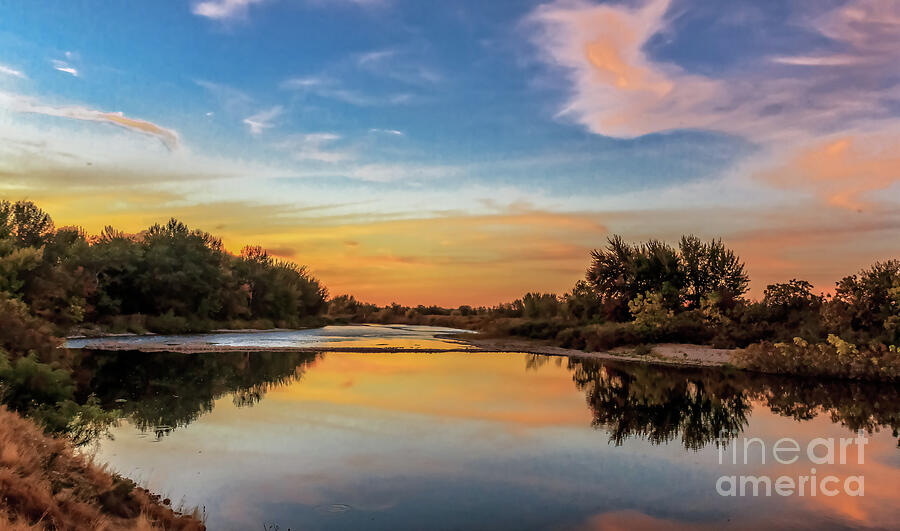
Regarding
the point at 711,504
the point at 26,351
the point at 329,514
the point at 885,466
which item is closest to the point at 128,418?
the point at 26,351

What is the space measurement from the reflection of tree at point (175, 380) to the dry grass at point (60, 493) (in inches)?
207

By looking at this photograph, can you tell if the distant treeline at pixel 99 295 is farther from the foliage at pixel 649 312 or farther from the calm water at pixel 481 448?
the foliage at pixel 649 312

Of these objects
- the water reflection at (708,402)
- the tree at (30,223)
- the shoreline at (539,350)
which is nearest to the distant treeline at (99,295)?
the tree at (30,223)

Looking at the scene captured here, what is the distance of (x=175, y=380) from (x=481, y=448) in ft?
50.0

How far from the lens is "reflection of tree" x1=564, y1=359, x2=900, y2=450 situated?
14.8 metres

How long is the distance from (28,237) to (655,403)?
191ft

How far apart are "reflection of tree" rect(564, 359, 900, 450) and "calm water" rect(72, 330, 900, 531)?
0.09 meters

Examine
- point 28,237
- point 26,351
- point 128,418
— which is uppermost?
point 28,237

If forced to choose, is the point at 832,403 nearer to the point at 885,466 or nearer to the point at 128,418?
the point at 885,466

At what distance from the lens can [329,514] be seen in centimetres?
834

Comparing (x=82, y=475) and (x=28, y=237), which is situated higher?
(x=28, y=237)

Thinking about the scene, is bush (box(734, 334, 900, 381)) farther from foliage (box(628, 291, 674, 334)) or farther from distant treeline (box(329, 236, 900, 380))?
foliage (box(628, 291, 674, 334))

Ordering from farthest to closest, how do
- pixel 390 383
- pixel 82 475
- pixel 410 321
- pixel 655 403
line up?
pixel 410 321 → pixel 390 383 → pixel 655 403 → pixel 82 475

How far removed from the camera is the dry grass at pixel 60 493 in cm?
612
